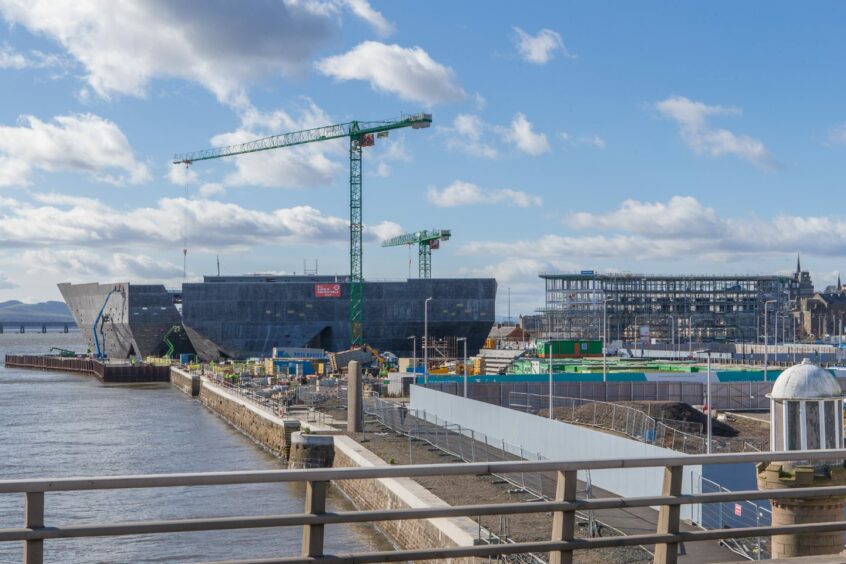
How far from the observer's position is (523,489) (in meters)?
30.1

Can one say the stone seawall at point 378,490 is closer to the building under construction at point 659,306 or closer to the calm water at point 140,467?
the calm water at point 140,467

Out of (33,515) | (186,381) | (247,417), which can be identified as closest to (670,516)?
(33,515)

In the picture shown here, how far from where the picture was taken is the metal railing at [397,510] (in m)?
6.39

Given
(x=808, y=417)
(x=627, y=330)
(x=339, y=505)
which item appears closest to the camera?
(x=808, y=417)

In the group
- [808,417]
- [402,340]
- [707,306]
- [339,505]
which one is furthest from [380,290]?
[808,417]

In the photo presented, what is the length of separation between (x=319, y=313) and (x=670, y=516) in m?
137

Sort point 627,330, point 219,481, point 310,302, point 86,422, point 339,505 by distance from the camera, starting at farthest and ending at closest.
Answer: point 627,330
point 310,302
point 86,422
point 339,505
point 219,481

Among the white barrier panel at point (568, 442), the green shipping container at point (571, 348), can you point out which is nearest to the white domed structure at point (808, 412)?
the white barrier panel at point (568, 442)

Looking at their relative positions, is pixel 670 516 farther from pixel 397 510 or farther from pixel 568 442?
pixel 568 442

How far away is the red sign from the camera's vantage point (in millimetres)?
143000

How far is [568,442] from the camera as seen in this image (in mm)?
33438

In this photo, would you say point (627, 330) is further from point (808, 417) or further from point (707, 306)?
point (808, 417)

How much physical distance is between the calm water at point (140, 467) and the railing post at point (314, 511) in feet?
77.7

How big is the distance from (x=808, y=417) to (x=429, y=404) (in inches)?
1614
